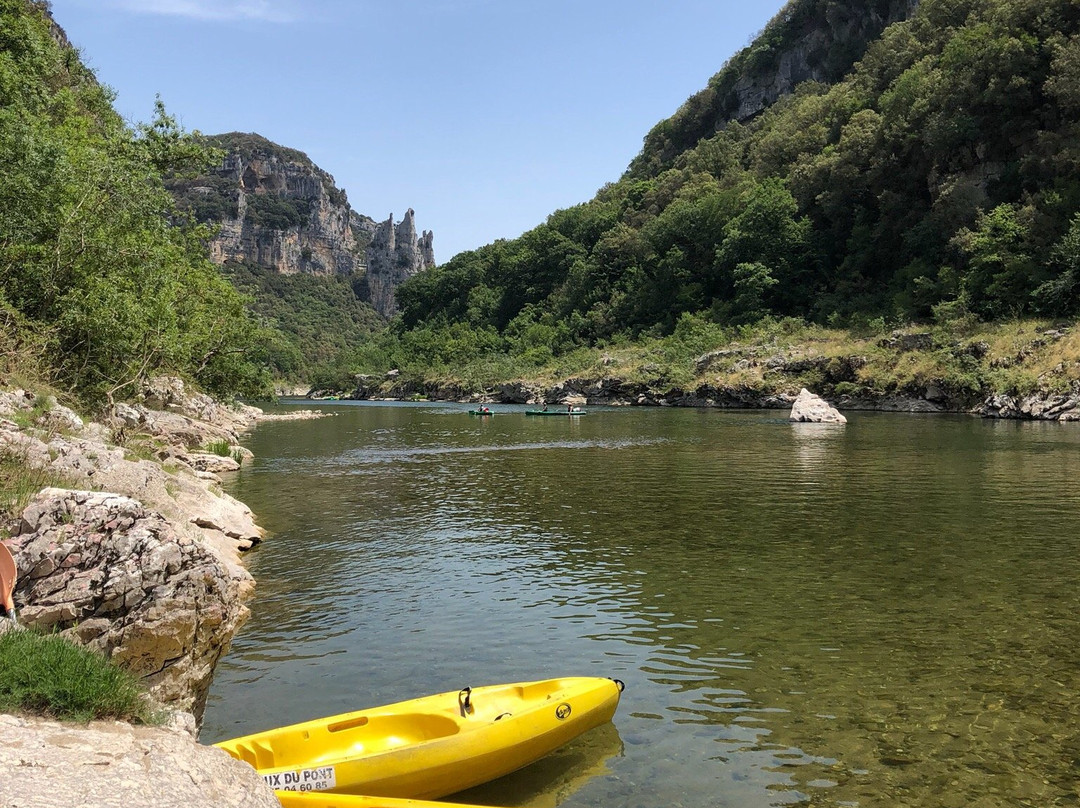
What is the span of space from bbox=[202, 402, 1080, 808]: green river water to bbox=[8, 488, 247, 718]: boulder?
37.7 inches

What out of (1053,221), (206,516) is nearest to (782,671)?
(206,516)

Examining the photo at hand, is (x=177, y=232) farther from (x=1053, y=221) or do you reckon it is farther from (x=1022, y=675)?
(x=1053, y=221)

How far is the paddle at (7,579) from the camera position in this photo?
6.88 m

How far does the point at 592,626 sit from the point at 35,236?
18928 mm

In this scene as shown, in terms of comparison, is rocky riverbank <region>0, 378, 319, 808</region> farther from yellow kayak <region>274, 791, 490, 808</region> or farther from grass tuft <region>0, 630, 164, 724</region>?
yellow kayak <region>274, 791, 490, 808</region>

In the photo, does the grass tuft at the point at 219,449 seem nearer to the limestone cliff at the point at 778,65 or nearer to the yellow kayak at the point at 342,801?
the yellow kayak at the point at 342,801

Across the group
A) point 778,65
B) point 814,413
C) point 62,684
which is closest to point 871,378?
point 814,413

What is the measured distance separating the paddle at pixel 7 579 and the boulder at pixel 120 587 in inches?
12.9

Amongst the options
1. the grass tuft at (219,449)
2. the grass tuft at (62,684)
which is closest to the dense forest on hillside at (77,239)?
the grass tuft at (219,449)

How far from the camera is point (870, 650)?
10180mm

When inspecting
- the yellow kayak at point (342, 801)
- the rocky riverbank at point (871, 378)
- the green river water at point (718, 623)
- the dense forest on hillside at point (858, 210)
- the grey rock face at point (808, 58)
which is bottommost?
the green river water at point (718, 623)

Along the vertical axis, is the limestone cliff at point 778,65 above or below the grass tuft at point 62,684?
above

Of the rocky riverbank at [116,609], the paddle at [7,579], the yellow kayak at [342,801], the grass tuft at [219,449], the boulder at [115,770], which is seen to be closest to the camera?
the boulder at [115,770]

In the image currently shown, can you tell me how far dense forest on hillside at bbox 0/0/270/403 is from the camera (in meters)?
19.8
